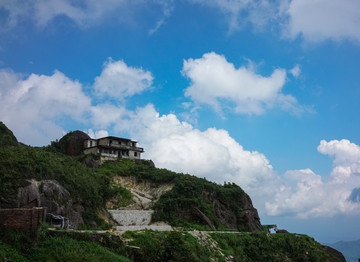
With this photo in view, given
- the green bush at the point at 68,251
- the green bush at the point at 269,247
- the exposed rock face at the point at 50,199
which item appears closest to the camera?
the green bush at the point at 68,251

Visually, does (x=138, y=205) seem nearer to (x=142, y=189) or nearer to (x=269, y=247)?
(x=142, y=189)

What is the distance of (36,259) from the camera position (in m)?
16.6

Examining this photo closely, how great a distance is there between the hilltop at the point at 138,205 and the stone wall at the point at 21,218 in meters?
0.59

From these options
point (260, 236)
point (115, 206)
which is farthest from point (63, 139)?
point (260, 236)

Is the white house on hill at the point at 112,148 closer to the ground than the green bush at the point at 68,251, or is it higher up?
higher up

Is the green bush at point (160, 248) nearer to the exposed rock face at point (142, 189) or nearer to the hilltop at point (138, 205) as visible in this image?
the hilltop at point (138, 205)

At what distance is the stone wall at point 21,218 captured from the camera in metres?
17.4

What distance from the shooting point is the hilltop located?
21984 millimetres

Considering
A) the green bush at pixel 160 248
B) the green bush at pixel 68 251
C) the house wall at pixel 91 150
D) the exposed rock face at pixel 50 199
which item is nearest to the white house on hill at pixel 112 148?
the house wall at pixel 91 150

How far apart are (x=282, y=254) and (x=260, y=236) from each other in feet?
9.91

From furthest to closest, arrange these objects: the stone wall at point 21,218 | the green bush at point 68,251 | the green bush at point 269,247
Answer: the green bush at point 269,247 < the stone wall at point 21,218 < the green bush at point 68,251

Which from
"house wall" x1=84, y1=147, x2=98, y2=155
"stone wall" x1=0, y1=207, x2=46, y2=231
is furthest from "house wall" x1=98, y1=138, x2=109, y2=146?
"stone wall" x1=0, y1=207, x2=46, y2=231

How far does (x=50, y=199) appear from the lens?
25125 mm

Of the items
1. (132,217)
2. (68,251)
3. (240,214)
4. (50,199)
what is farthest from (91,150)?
(68,251)
